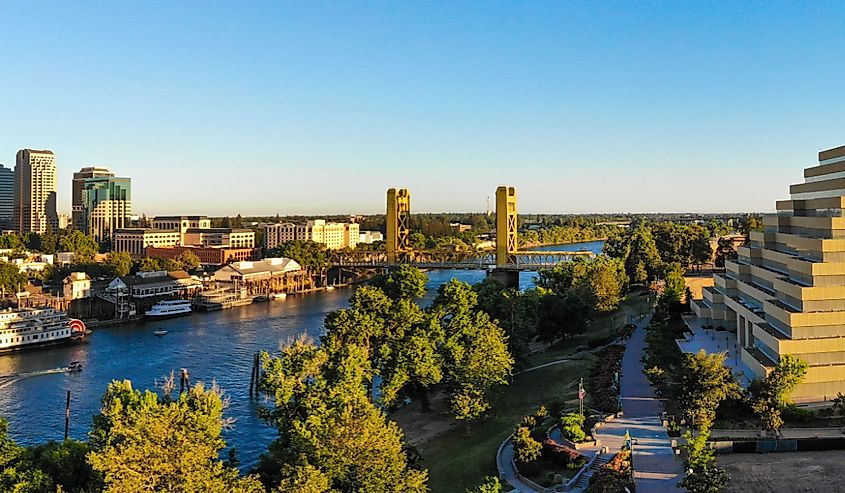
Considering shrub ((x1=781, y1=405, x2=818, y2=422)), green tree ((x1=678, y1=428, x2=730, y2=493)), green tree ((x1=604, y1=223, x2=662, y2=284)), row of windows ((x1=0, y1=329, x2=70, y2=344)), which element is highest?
green tree ((x1=604, y1=223, x2=662, y2=284))

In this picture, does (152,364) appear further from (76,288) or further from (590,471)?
(590,471)

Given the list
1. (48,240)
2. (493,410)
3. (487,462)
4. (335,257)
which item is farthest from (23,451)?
(48,240)

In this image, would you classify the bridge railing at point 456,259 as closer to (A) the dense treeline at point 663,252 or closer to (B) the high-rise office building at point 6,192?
(A) the dense treeline at point 663,252

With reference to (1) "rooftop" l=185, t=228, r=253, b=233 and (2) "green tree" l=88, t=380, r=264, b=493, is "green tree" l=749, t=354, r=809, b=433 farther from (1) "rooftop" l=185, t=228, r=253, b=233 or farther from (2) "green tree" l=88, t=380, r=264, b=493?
(1) "rooftop" l=185, t=228, r=253, b=233

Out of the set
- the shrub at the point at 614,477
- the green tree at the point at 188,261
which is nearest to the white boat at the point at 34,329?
the green tree at the point at 188,261

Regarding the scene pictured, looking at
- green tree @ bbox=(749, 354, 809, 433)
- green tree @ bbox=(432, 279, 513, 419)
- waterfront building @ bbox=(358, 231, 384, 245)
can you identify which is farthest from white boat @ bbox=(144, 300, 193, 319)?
waterfront building @ bbox=(358, 231, 384, 245)
